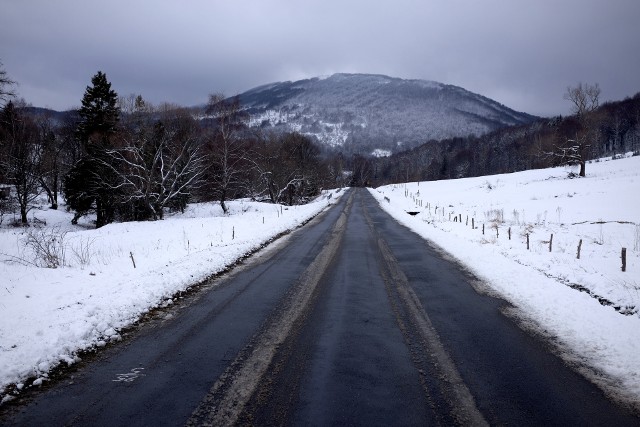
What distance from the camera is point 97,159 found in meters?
28.7

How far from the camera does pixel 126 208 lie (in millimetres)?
34875

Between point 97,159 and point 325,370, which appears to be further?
point 97,159

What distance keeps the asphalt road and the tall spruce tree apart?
27727 millimetres

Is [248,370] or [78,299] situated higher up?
[78,299]

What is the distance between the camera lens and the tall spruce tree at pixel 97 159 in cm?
3078

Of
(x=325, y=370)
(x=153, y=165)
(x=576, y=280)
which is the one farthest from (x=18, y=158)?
(x=576, y=280)

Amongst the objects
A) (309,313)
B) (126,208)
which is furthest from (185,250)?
(126,208)

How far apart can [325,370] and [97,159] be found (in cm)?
3069

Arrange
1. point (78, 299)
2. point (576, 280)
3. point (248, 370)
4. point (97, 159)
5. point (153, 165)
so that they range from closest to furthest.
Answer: point (248, 370), point (78, 299), point (576, 280), point (153, 165), point (97, 159)

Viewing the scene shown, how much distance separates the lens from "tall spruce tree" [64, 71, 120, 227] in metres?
30.8

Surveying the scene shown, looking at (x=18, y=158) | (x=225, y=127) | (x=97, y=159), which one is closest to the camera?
(x=97, y=159)

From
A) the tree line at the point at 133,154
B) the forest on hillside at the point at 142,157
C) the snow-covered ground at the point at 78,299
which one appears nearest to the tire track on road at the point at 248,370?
the snow-covered ground at the point at 78,299

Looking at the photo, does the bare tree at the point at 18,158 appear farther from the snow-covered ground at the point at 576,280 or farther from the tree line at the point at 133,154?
the snow-covered ground at the point at 576,280

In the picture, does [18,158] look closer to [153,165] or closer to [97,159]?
[97,159]
